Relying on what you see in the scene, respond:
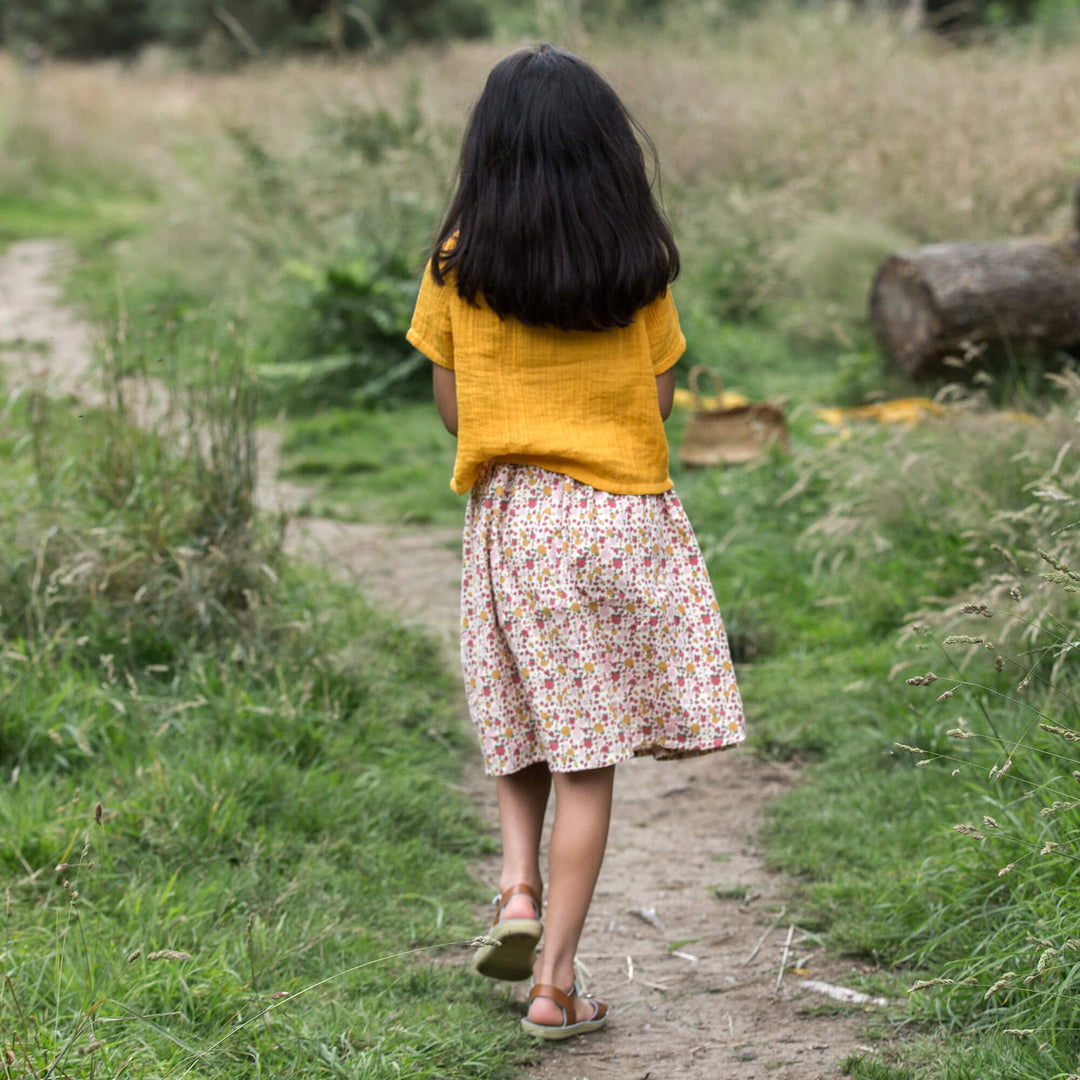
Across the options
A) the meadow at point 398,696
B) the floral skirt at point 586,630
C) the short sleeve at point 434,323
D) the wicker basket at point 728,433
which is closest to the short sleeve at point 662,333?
the floral skirt at point 586,630

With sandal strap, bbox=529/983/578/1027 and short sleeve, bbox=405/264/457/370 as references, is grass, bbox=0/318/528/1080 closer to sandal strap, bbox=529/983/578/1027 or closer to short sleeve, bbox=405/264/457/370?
sandal strap, bbox=529/983/578/1027

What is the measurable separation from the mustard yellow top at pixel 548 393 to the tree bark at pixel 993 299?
4.16 m

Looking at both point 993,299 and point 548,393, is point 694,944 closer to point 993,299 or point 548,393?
point 548,393

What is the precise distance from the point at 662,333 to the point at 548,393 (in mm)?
289

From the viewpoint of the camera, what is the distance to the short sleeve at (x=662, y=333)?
2557 millimetres

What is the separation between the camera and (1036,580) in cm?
336

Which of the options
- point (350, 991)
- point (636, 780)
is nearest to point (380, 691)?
point (636, 780)

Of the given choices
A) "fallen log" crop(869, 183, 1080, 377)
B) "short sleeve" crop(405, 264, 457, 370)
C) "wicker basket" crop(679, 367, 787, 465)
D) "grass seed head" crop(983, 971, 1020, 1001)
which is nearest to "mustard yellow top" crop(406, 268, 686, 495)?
"short sleeve" crop(405, 264, 457, 370)

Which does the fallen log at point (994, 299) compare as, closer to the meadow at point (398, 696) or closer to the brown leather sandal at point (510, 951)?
the meadow at point (398, 696)

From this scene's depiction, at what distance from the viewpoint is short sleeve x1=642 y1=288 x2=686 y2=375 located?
2557mm

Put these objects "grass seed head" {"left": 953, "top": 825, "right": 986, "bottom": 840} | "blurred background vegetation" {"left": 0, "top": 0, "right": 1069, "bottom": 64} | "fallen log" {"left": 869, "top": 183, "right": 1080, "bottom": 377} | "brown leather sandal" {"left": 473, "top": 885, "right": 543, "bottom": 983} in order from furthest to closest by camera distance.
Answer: "blurred background vegetation" {"left": 0, "top": 0, "right": 1069, "bottom": 64}
"fallen log" {"left": 869, "top": 183, "right": 1080, "bottom": 377}
"brown leather sandal" {"left": 473, "top": 885, "right": 543, "bottom": 983}
"grass seed head" {"left": 953, "top": 825, "right": 986, "bottom": 840}

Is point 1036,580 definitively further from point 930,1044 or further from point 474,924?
point 474,924

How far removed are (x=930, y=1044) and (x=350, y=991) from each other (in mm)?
1111

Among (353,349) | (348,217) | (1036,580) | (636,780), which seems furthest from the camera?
(348,217)
